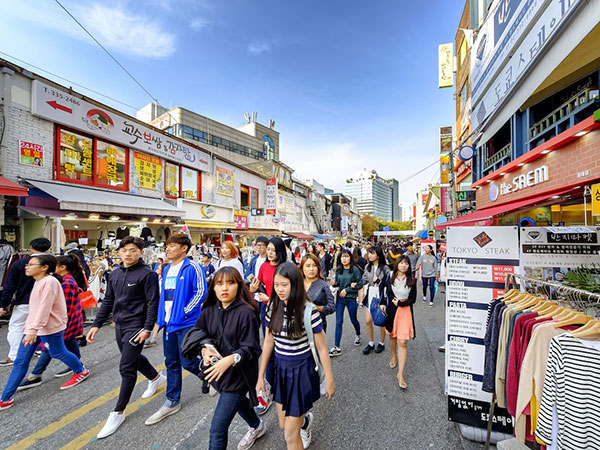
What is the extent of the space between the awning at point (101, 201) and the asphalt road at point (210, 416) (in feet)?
18.4

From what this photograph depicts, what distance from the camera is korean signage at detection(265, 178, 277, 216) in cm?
2303

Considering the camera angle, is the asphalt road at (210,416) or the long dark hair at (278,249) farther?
the long dark hair at (278,249)

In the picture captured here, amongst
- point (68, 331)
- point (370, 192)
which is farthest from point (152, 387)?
point (370, 192)

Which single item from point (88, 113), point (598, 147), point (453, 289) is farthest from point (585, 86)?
point (88, 113)

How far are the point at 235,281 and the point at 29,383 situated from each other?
3856 millimetres

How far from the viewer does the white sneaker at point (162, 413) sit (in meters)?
2.92

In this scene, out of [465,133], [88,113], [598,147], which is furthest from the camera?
[465,133]

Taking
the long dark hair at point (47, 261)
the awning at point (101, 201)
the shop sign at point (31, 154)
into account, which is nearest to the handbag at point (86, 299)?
the long dark hair at point (47, 261)

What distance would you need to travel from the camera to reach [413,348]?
504 cm

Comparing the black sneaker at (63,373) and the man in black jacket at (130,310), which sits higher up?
the man in black jacket at (130,310)

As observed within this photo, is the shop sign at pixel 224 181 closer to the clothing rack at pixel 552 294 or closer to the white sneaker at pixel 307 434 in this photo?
the white sneaker at pixel 307 434

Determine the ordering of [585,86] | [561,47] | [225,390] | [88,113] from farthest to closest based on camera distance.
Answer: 1. [88,113]
2. [585,86]
3. [561,47]
4. [225,390]

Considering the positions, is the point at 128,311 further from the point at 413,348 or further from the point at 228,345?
the point at 413,348

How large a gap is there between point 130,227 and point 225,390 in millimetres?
11562
